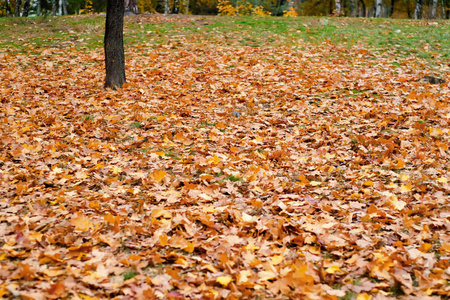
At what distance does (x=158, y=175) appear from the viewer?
169 inches

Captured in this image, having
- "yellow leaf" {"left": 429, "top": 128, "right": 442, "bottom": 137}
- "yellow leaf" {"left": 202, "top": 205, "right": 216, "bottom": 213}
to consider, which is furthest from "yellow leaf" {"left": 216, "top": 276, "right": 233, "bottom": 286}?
"yellow leaf" {"left": 429, "top": 128, "right": 442, "bottom": 137}

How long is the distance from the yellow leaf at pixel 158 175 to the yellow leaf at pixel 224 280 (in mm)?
1908

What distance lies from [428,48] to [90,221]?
37.6ft

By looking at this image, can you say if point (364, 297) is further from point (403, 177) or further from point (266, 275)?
point (403, 177)

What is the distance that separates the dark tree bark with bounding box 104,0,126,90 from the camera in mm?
7625

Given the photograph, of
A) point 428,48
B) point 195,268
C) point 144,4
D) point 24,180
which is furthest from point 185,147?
point 144,4

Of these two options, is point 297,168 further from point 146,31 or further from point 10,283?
point 146,31

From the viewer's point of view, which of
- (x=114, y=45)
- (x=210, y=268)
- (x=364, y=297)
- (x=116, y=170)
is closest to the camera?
(x=364, y=297)

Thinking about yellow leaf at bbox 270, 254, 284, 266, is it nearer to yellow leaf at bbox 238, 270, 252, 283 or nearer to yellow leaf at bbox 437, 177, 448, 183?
yellow leaf at bbox 238, 270, 252, 283

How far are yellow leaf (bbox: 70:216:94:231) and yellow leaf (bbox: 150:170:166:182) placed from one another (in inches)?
45.5

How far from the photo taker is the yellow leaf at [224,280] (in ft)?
8.30

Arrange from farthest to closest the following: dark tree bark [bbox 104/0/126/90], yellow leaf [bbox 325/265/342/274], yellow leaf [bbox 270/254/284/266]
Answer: dark tree bark [bbox 104/0/126/90]
yellow leaf [bbox 270/254/284/266]
yellow leaf [bbox 325/265/342/274]

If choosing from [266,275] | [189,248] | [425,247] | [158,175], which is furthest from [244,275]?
[158,175]

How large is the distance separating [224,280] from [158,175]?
199 cm
